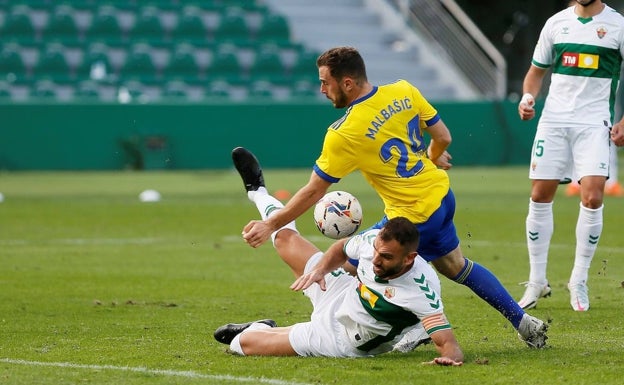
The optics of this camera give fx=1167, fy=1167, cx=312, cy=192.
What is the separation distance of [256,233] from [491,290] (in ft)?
4.67

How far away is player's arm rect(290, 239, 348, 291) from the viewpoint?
5.98 m

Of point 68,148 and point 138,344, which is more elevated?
point 138,344

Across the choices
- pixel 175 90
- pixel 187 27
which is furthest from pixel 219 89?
pixel 187 27

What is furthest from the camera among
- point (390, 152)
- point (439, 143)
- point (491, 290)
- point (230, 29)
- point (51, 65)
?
point (230, 29)

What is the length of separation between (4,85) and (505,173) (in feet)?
34.3

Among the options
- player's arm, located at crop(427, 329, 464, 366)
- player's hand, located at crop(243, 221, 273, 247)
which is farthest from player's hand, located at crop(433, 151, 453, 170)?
player's arm, located at crop(427, 329, 464, 366)

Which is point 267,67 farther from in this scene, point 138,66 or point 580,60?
point 580,60

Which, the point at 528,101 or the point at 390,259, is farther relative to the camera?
the point at 528,101

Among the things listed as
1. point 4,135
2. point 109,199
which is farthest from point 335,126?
point 4,135

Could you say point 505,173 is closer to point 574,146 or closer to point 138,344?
point 574,146

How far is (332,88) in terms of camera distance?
20.5 ft

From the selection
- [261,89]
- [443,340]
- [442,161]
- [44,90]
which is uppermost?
[442,161]

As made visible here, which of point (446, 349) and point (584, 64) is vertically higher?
point (584, 64)

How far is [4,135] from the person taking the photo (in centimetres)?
2159
